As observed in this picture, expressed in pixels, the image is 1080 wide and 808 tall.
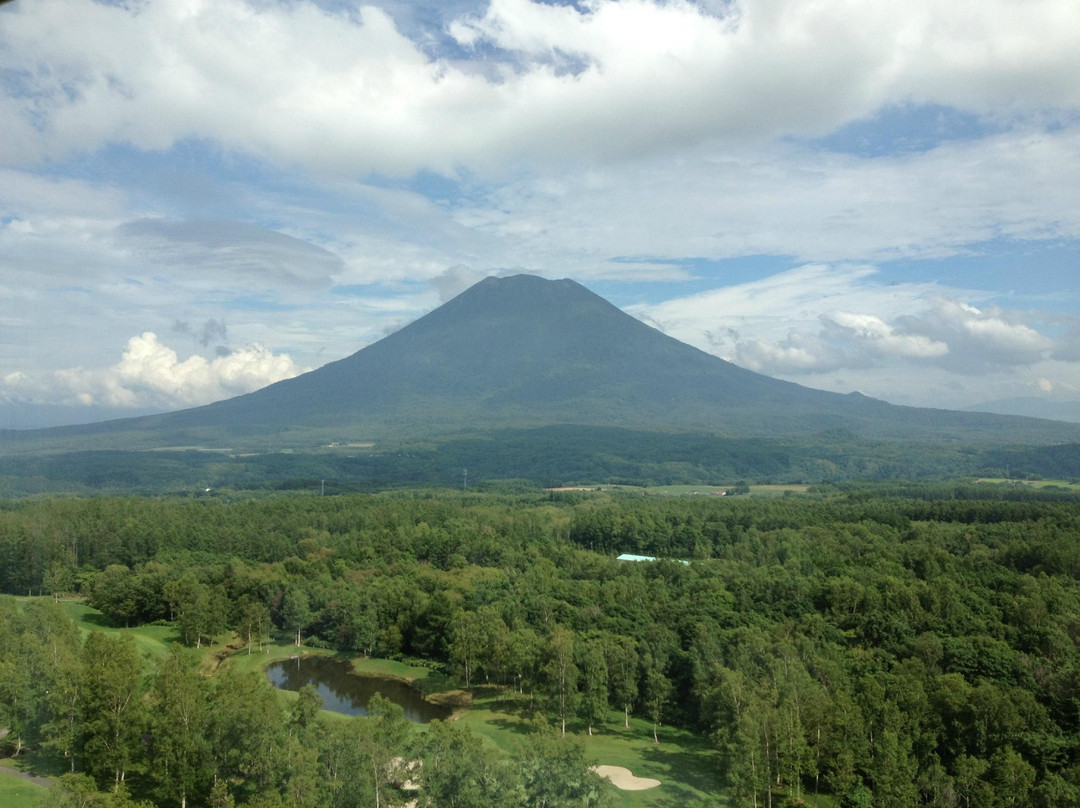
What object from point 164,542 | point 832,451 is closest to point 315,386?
point 832,451

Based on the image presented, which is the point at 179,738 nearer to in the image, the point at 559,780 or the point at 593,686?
the point at 559,780

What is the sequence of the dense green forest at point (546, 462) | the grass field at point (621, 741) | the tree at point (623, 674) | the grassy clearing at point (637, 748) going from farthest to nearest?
the dense green forest at point (546, 462) < the tree at point (623, 674) < the grass field at point (621, 741) < the grassy clearing at point (637, 748)

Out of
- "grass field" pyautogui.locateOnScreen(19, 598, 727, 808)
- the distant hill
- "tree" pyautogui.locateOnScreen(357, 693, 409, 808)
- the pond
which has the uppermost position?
the distant hill

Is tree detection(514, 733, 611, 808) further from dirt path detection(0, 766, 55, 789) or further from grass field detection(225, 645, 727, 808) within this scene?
dirt path detection(0, 766, 55, 789)

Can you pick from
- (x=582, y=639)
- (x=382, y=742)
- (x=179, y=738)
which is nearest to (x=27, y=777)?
(x=179, y=738)

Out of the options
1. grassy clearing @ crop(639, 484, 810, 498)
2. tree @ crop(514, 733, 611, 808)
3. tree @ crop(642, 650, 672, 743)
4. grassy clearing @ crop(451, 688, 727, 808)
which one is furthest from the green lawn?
grassy clearing @ crop(639, 484, 810, 498)

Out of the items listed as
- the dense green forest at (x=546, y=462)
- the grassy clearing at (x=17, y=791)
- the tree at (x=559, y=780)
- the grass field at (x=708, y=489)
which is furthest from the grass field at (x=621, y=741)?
the grass field at (x=708, y=489)

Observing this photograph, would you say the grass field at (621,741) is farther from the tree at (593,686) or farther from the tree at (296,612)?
the tree at (296,612)
